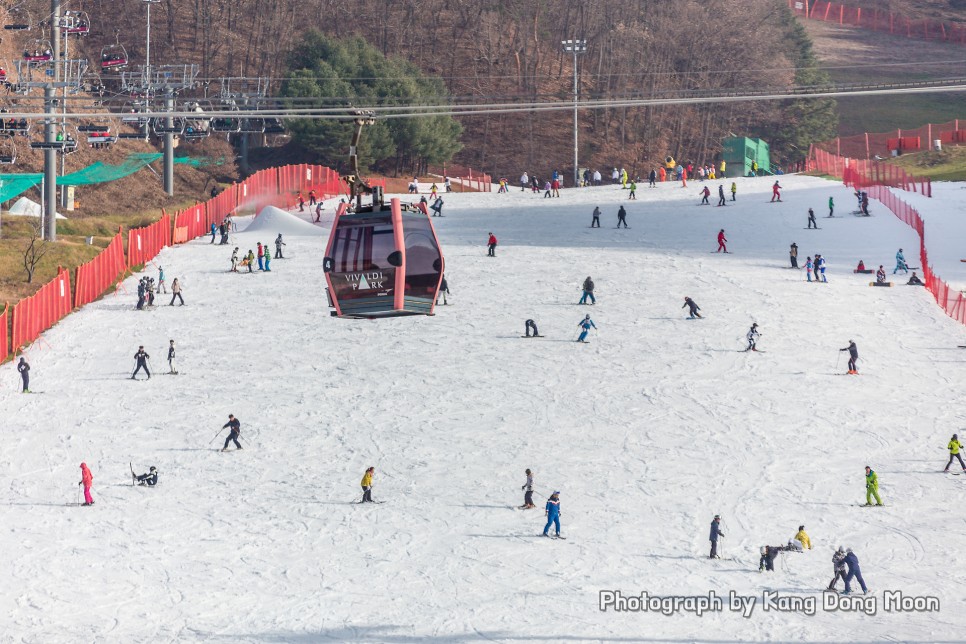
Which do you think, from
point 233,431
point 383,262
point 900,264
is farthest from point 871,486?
point 900,264

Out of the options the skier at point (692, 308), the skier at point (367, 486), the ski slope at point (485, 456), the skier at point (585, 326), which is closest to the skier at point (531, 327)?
the ski slope at point (485, 456)

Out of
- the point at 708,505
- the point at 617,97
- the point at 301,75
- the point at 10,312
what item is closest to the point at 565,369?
the point at 708,505

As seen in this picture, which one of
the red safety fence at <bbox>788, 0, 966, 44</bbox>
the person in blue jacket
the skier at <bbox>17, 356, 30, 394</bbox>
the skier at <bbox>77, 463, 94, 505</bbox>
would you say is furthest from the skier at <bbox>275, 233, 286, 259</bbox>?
the red safety fence at <bbox>788, 0, 966, 44</bbox>

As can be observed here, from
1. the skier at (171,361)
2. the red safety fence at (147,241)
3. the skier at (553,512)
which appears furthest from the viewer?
the red safety fence at (147,241)

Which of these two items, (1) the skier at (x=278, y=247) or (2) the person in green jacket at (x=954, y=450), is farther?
(1) the skier at (x=278, y=247)

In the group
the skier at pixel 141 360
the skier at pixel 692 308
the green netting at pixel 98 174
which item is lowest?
the skier at pixel 141 360

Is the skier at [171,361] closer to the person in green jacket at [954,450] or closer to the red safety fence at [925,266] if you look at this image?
the person in green jacket at [954,450]

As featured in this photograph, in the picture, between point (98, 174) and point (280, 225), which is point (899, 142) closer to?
point (280, 225)

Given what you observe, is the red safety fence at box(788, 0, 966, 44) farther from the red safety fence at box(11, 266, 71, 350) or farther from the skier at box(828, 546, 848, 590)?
the skier at box(828, 546, 848, 590)
